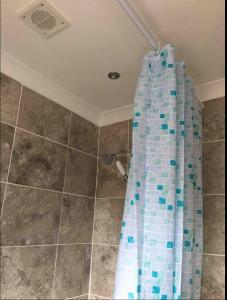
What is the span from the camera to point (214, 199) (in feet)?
4.37

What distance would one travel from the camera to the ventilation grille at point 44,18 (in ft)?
3.48

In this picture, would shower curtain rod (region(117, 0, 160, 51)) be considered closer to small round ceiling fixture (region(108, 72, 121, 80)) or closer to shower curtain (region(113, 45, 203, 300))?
shower curtain (region(113, 45, 203, 300))

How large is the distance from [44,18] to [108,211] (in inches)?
45.4

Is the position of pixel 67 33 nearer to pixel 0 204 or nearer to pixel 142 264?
pixel 0 204

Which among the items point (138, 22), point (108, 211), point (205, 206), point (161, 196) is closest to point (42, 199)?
point (108, 211)

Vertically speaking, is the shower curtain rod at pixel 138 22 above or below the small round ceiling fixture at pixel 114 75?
below

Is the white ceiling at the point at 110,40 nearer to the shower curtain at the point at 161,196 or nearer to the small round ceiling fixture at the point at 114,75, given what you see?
the small round ceiling fixture at the point at 114,75

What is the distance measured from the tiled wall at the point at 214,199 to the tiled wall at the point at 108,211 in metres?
0.52

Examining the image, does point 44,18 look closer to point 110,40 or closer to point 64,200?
point 110,40

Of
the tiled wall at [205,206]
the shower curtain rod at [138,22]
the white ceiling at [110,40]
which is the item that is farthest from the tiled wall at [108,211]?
the shower curtain rod at [138,22]

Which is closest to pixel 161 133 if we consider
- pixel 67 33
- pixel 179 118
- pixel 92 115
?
pixel 179 118

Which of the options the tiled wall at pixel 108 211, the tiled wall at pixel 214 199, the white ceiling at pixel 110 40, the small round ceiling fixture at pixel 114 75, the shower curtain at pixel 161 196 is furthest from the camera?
the tiled wall at pixel 108 211

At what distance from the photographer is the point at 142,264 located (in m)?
0.91

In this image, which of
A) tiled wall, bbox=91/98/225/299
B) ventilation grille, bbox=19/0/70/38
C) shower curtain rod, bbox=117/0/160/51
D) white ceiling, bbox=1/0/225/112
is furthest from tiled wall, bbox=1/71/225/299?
shower curtain rod, bbox=117/0/160/51
